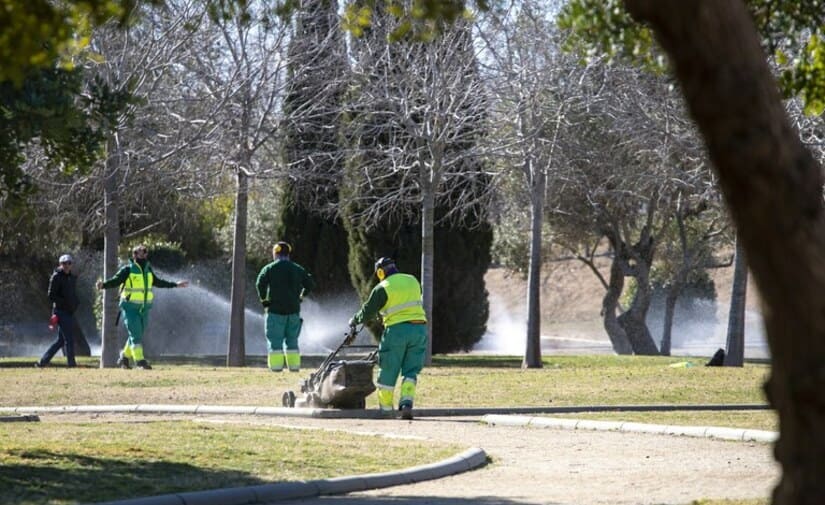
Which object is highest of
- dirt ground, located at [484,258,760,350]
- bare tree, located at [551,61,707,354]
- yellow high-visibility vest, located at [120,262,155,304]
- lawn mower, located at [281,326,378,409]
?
bare tree, located at [551,61,707,354]

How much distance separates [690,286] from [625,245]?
1423cm

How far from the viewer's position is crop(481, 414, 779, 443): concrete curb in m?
14.2

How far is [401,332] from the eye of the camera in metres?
16.9

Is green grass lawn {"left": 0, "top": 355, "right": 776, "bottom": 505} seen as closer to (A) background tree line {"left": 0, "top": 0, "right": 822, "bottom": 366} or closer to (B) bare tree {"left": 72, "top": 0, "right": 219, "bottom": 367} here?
(B) bare tree {"left": 72, "top": 0, "right": 219, "bottom": 367}

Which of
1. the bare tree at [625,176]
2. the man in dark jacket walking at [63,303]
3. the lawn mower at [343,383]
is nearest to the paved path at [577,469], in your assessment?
the lawn mower at [343,383]

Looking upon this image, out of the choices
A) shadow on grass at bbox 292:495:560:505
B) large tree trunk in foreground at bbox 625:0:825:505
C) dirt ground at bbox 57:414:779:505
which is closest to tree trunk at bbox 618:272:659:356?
dirt ground at bbox 57:414:779:505

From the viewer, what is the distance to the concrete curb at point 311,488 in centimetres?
966

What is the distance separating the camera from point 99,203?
31.3m

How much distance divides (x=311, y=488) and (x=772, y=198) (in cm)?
585

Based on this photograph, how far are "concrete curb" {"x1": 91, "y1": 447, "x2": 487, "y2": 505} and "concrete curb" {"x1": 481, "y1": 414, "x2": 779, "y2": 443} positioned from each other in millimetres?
3031

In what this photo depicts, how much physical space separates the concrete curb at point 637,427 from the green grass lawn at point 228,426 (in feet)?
2.75

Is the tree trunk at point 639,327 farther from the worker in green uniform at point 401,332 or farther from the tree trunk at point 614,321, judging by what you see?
the worker in green uniform at point 401,332

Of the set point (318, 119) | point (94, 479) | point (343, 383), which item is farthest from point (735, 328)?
point (94, 479)

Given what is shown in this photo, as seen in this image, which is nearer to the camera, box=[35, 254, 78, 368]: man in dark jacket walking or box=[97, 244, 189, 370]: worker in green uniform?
box=[97, 244, 189, 370]: worker in green uniform
